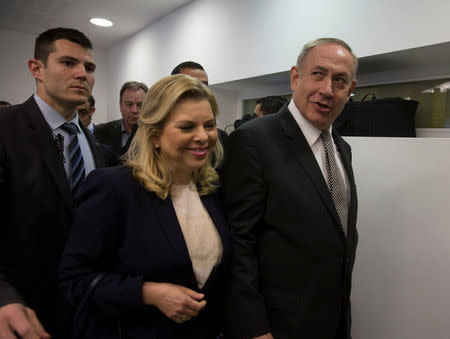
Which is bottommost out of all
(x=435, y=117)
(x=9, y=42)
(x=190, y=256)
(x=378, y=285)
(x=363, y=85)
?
(x=378, y=285)

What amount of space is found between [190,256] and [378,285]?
115cm

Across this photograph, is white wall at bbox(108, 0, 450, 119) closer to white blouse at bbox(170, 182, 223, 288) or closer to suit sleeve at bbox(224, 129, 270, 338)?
suit sleeve at bbox(224, 129, 270, 338)

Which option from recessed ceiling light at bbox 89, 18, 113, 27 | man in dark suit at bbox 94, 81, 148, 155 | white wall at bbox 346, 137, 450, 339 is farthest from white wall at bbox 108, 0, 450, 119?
man in dark suit at bbox 94, 81, 148, 155

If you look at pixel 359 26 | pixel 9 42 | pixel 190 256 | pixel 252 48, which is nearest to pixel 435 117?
pixel 359 26

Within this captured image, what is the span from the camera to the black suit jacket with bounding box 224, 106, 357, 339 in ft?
3.22

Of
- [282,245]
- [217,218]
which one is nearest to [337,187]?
[282,245]

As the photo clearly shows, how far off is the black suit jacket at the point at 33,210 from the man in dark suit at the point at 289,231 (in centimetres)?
60

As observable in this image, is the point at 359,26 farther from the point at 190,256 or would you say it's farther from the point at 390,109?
the point at 190,256

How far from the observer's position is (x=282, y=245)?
3.29 feet

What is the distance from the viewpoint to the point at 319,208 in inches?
39.3

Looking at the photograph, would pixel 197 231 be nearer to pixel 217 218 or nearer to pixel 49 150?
pixel 217 218

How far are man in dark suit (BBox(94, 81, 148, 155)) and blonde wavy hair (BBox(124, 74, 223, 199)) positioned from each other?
1.47 m

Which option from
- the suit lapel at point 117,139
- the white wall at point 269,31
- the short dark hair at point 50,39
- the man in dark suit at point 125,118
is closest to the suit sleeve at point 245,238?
the short dark hair at point 50,39

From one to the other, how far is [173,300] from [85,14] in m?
3.61
